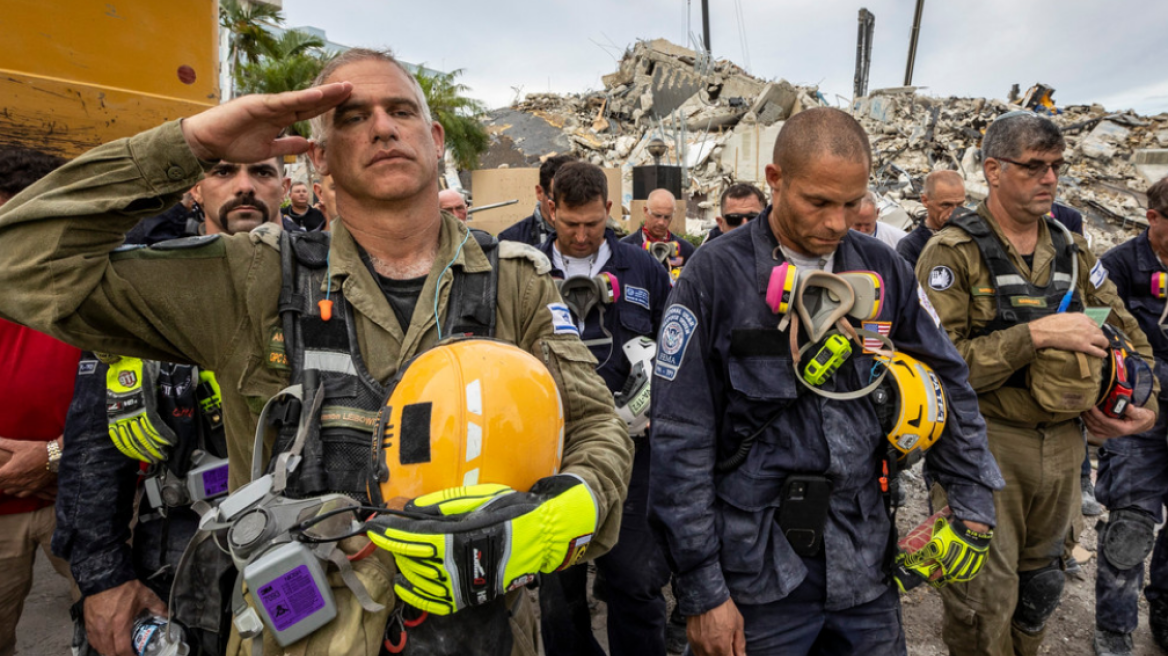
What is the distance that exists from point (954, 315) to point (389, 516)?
301cm

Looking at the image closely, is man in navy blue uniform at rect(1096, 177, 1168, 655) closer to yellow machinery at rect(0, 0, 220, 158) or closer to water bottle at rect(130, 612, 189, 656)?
water bottle at rect(130, 612, 189, 656)

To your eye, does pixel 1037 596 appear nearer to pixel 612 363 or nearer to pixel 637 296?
pixel 612 363

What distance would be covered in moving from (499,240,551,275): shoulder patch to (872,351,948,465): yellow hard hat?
1230mm

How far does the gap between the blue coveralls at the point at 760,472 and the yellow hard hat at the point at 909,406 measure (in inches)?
2.3

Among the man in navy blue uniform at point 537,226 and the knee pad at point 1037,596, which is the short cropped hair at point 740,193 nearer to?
the man in navy blue uniform at point 537,226

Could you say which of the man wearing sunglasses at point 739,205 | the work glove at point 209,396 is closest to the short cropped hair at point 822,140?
the work glove at point 209,396

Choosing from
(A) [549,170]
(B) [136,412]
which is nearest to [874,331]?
(B) [136,412]

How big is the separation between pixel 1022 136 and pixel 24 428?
16.4 ft

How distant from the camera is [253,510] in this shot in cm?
142

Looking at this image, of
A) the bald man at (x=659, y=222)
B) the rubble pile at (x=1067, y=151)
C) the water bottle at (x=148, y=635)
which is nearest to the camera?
the water bottle at (x=148, y=635)

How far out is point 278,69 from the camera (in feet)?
73.9

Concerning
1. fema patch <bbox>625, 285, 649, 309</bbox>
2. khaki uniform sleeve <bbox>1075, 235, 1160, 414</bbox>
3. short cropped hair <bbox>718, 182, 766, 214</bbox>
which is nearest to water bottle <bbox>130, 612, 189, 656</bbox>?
fema patch <bbox>625, 285, 649, 309</bbox>

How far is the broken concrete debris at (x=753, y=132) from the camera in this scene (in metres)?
17.2

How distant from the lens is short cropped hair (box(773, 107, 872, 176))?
2184 mm
